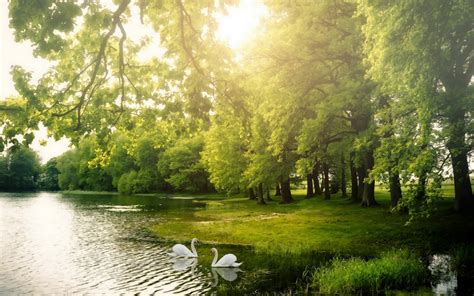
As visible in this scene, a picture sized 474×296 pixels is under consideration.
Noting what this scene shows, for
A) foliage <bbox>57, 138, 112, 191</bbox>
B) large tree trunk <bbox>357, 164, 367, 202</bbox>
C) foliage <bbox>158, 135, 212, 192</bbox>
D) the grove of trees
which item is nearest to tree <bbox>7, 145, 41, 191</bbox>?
foliage <bbox>57, 138, 112, 191</bbox>

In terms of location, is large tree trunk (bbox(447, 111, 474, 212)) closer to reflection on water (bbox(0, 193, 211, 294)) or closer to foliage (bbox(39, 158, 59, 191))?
reflection on water (bbox(0, 193, 211, 294))

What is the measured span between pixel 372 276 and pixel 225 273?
7.37 meters

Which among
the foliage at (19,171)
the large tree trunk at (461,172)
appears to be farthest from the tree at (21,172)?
the large tree trunk at (461,172)

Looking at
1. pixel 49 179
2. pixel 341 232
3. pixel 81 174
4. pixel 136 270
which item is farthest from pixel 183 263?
pixel 49 179

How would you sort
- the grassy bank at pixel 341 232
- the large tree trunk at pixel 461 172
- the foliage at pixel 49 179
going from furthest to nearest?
1. the foliage at pixel 49 179
2. the grassy bank at pixel 341 232
3. the large tree trunk at pixel 461 172

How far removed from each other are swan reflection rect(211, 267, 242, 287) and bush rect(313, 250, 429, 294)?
4.01 meters

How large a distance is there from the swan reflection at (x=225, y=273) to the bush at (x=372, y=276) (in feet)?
13.2

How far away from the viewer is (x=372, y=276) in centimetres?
1888

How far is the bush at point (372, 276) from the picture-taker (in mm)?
18359

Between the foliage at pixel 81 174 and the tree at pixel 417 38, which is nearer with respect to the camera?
the tree at pixel 417 38

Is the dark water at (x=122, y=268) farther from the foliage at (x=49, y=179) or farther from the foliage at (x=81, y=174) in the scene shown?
the foliage at (x=49, y=179)

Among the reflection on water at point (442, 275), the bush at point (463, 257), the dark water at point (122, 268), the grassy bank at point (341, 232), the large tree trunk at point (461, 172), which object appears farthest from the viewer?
the grassy bank at point (341, 232)

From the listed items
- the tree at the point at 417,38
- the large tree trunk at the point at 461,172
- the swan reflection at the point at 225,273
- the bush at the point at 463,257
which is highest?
the tree at the point at 417,38

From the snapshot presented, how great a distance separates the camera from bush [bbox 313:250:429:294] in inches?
723
